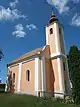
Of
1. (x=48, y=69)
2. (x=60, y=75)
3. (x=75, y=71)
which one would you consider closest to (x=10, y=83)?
(x=48, y=69)

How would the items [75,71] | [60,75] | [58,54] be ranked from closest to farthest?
[75,71] < [60,75] < [58,54]

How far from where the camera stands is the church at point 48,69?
30.5 meters

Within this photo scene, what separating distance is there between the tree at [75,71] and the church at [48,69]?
7.03m

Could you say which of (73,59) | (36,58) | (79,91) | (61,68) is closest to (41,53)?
(36,58)

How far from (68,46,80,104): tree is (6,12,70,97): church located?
23.1 ft

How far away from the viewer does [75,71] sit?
23.2 meters

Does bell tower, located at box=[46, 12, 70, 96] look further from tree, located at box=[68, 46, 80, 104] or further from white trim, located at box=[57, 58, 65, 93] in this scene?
tree, located at box=[68, 46, 80, 104]

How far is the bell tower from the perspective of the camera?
30.8 m

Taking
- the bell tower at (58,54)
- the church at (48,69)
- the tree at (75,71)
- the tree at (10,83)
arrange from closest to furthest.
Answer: the tree at (75,71)
the church at (48,69)
the bell tower at (58,54)
the tree at (10,83)

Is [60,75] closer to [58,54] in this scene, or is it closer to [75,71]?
[58,54]

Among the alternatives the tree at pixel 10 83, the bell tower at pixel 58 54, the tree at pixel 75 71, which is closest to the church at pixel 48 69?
the bell tower at pixel 58 54

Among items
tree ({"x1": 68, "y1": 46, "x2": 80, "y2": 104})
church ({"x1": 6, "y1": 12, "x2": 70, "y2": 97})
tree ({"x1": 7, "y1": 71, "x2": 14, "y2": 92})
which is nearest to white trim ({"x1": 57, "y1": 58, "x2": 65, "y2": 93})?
church ({"x1": 6, "y1": 12, "x2": 70, "y2": 97})

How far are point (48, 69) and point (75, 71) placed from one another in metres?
9.66

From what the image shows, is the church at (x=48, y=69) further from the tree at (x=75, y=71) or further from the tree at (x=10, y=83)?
the tree at (x=75, y=71)
